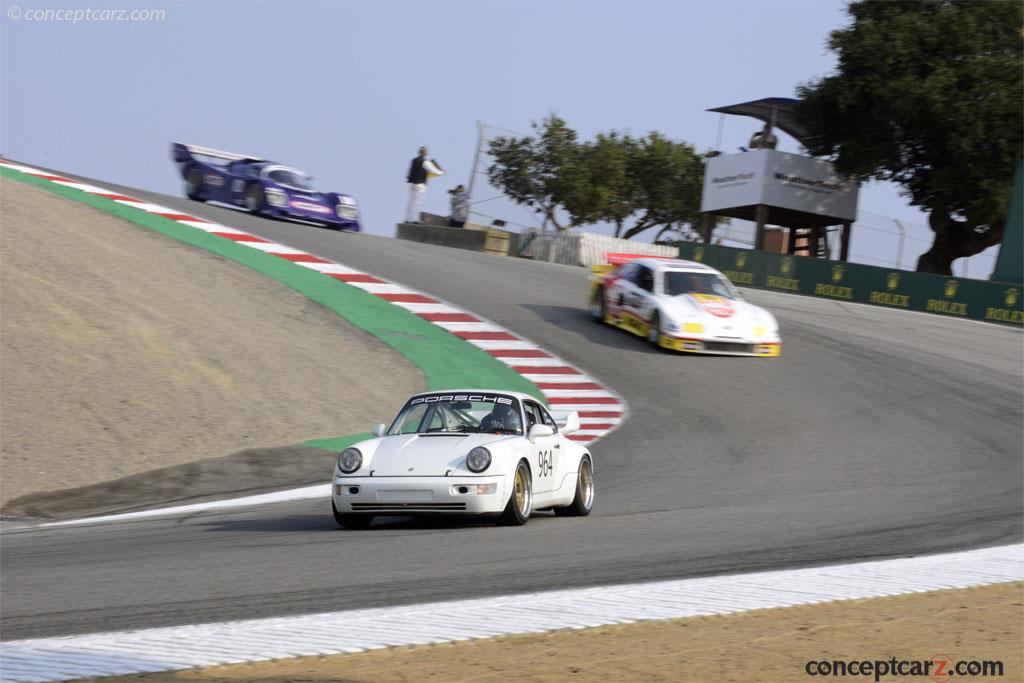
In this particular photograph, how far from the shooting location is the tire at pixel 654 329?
65.8 feet

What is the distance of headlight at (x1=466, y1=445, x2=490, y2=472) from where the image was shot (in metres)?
8.40

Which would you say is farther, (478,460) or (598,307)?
(598,307)

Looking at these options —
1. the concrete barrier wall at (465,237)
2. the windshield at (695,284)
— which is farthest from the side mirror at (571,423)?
the concrete barrier wall at (465,237)

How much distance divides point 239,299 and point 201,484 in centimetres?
759

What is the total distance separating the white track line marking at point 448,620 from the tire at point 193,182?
81.9 ft

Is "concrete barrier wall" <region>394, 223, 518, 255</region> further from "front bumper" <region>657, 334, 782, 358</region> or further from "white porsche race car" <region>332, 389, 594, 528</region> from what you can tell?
"white porsche race car" <region>332, 389, 594, 528</region>

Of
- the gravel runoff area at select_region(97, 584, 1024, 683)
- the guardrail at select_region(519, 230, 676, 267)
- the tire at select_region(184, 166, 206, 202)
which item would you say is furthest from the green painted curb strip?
the guardrail at select_region(519, 230, 676, 267)

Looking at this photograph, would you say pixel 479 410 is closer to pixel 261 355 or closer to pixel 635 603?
pixel 635 603

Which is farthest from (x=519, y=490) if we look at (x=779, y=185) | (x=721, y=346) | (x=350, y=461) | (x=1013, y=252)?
(x=779, y=185)

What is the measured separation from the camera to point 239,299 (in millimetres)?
18422

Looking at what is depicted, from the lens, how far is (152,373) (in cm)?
1385

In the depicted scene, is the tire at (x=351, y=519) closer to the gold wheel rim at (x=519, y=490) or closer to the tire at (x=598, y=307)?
the gold wheel rim at (x=519, y=490)

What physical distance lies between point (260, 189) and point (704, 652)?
24.7 metres

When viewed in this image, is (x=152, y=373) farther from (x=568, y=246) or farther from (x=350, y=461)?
(x=568, y=246)
